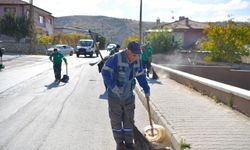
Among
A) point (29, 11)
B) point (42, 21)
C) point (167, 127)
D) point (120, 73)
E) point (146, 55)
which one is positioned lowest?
point (167, 127)

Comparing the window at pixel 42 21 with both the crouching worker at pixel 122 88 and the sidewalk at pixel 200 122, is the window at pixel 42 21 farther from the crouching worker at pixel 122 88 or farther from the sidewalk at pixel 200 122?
the crouching worker at pixel 122 88

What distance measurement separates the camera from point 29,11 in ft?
216

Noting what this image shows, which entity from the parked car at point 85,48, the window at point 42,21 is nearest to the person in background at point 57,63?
the parked car at point 85,48

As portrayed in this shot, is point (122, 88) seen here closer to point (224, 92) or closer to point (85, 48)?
point (224, 92)

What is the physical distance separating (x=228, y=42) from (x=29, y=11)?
3883 cm

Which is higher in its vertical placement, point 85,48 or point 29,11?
point 29,11

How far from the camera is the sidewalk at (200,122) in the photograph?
22.7ft

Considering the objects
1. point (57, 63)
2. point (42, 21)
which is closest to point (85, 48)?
point (42, 21)

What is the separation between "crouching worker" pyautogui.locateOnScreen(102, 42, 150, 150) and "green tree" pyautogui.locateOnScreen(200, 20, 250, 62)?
28188mm

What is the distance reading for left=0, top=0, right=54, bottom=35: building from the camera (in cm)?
6818

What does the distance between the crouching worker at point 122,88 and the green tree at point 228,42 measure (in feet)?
92.5

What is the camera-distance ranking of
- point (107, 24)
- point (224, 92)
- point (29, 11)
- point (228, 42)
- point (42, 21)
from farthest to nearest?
point (107, 24)
point (42, 21)
point (29, 11)
point (228, 42)
point (224, 92)

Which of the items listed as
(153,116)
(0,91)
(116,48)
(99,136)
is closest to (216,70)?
(116,48)

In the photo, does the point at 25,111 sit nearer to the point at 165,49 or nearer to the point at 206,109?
the point at 206,109
